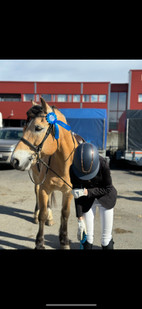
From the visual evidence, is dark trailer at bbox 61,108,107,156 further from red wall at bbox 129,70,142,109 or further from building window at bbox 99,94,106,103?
red wall at bbox 129,70,142,109

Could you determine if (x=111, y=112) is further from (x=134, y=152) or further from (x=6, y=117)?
(x=134, y=152)

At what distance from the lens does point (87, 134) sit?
40.0ft

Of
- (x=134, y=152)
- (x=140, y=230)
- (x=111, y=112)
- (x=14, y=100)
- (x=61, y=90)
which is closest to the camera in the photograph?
(x=140, y=230)

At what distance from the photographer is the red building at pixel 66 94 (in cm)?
2873

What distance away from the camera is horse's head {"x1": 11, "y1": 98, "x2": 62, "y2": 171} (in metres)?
2.74

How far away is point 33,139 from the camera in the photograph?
9.32ft

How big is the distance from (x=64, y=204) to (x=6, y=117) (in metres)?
28.6

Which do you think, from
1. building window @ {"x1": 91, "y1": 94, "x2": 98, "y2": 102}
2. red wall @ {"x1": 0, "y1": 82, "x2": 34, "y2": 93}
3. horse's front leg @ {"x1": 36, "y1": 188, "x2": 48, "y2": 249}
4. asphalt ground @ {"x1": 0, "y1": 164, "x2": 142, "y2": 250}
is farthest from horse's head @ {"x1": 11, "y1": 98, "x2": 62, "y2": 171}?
red wall @ {"x1": 0, "y1": 82, "x2": 34, "y2": 93}

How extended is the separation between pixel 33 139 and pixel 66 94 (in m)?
27.5

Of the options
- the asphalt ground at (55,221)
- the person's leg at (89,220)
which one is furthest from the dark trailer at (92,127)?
the person's leg at (89,220)

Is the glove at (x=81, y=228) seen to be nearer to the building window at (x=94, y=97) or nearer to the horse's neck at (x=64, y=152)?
the horse's neck at (x=64, y=152)

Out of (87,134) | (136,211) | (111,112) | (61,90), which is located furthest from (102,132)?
(111,112)

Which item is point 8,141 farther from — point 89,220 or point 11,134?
point 89,220

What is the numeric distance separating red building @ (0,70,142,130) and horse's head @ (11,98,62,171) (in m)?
26.4
